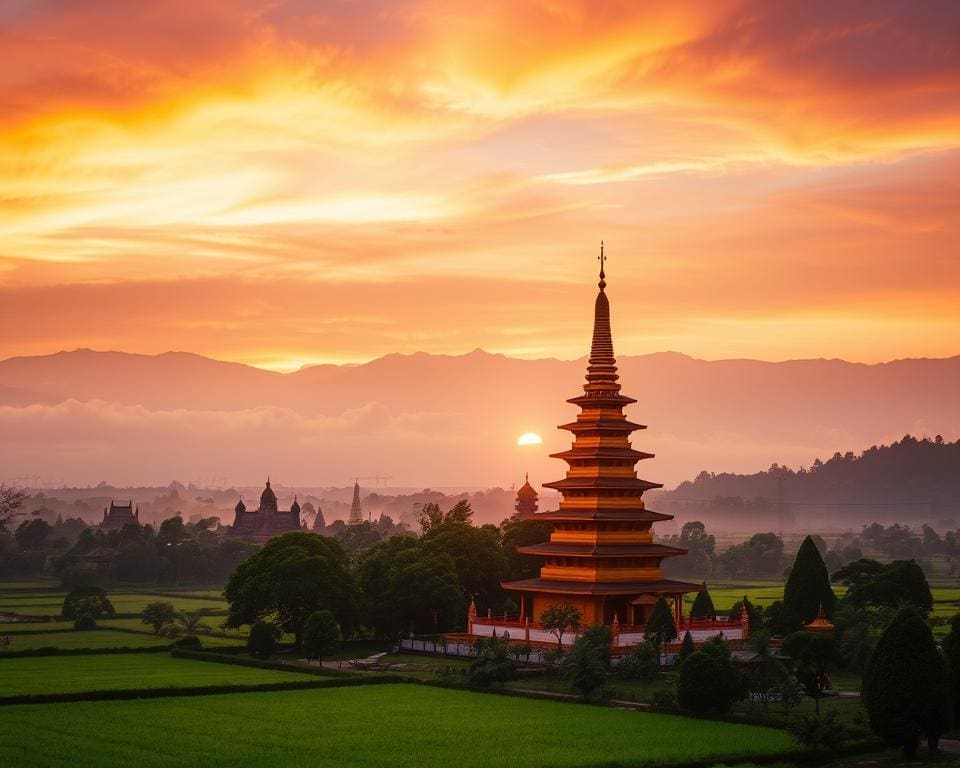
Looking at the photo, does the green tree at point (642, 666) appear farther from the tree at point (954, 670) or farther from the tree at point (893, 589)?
the tree at point (893, 589)

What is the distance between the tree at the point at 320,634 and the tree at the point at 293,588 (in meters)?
6.25

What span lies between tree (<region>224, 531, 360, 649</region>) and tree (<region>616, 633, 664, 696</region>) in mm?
18636

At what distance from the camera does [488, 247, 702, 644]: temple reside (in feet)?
263

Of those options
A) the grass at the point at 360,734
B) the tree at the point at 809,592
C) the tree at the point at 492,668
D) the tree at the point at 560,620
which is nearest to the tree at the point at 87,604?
the tree at the point at 560,620

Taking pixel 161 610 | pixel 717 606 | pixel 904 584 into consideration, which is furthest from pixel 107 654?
pixel 717 606

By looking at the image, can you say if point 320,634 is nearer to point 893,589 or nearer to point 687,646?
point 687,646

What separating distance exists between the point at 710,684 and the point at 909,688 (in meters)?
9.01

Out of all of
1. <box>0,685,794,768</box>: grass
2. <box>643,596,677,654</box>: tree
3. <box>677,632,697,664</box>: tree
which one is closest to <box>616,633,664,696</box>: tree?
<box>677,632,697,664</box>: tree

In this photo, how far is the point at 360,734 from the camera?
52594 mm

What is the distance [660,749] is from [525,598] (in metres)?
34.6

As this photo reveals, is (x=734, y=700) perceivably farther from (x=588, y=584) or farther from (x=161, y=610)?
(x=161, y=610)

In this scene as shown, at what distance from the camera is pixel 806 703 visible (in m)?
63.0

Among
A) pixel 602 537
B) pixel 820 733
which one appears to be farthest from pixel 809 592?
pixel 820 733

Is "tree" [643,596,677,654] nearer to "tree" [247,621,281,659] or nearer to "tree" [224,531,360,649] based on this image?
"tree" [224,531,360,649]
